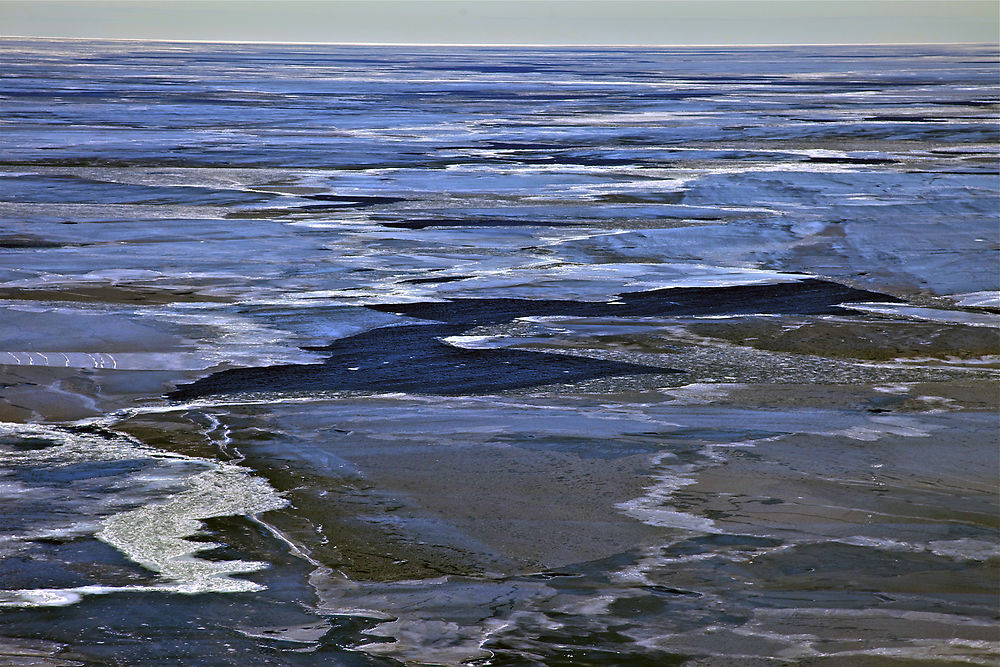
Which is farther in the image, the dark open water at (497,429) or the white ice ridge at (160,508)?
the white ice ridge at (160,508)

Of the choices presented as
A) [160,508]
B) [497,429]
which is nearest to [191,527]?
[160,508]

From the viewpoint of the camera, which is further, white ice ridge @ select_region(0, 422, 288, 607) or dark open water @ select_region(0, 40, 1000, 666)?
white ice ridge @ select_region(0, 422, 288, 607)

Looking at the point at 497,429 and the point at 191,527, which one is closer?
the point at 191,527

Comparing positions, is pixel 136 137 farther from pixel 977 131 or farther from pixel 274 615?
pixel 274 615

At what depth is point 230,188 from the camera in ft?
49.6

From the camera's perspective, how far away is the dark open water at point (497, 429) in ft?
12.3

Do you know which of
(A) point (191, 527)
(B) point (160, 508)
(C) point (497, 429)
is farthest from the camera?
(C) point (497, 429)

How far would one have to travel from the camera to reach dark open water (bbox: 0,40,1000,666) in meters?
3.75

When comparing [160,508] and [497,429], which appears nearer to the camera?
[160,508]

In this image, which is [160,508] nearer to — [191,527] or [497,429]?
[191,527]

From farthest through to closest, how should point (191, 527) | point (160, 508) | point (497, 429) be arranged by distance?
point (497, 429) → point (160, 508) → point (191, 527)

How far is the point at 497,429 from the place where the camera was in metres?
5.64

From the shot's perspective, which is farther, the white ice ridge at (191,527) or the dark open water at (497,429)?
the white ice ridge at (191,527)

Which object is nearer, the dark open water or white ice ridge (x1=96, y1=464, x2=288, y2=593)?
the dark open water
